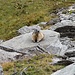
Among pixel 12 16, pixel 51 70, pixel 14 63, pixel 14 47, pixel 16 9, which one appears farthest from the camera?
pixel 16 9

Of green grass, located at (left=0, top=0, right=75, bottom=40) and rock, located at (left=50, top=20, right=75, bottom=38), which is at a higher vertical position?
rock, located at (left=50, top=20, right=75, bottom=38)

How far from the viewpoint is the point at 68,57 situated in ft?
46.5

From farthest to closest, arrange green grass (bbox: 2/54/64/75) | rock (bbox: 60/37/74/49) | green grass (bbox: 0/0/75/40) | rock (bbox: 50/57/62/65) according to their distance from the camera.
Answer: green grass (bbox: 0/0/75/40) → rock (bbox: 60/37/74/49) → rock (bbox: 50/57/62/65) → green grass (bbox: 2/54/64/75)

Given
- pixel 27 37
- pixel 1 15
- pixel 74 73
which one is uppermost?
pixel 74 73

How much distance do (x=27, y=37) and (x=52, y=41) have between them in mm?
1813

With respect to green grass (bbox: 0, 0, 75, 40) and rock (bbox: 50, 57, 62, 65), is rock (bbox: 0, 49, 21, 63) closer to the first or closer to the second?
rock (bbox: 50, 57, 62, 65)

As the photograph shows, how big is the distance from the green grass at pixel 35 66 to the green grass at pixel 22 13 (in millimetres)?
8368

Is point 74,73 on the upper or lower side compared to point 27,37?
upper

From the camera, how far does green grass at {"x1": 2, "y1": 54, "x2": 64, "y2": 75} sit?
12.3 meters

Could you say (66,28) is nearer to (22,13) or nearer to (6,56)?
(6,56)

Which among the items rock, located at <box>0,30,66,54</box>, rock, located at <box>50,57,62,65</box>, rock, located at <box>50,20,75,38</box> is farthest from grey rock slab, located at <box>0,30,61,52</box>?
rock, located at <box>50,57,62,65</box>

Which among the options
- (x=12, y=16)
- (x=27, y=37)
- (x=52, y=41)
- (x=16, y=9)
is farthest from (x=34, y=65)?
(x=16, y=9)

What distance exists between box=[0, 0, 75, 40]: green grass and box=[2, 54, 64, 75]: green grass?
8368 mm

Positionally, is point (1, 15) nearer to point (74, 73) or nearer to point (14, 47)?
point (14, 47)
